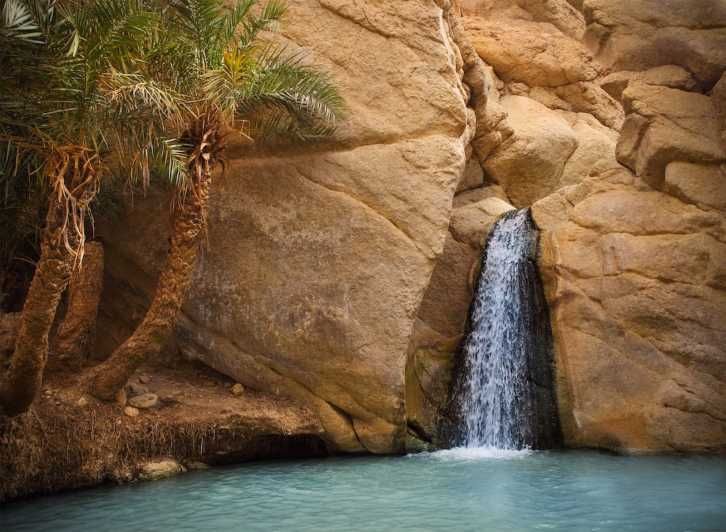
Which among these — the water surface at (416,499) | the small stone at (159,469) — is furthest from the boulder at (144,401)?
the water surface at (416,499)

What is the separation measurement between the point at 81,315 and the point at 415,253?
5837mm

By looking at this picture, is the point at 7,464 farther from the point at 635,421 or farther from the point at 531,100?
the point at 531,100

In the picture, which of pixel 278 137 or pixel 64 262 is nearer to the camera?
pixel 64 262

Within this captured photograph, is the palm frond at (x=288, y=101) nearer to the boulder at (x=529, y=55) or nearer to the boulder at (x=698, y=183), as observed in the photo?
the boulder at (x=698, y=183)

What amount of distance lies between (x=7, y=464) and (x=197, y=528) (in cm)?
324

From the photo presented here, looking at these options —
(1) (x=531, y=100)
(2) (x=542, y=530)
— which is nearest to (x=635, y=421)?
(2) (x=542, y=530)

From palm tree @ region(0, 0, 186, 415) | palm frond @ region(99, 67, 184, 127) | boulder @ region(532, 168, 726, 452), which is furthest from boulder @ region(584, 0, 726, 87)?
palm tree @ region(0, 0, 186, 415)

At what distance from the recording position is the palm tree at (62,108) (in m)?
8.29

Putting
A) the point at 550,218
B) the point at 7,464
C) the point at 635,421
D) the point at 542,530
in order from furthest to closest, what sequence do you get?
the point at 550,218
the point at 635,421
the point at 7,464
the point at 542,530

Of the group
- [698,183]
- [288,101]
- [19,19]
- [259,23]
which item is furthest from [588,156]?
[19,19]

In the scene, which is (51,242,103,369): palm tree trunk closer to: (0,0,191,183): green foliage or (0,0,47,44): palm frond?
(0,0,191,183): green foliage

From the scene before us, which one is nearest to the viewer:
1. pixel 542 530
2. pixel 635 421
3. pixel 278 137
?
pixel 542 530

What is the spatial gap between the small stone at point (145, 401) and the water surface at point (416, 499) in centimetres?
130

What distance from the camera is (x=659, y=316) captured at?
12680mm
